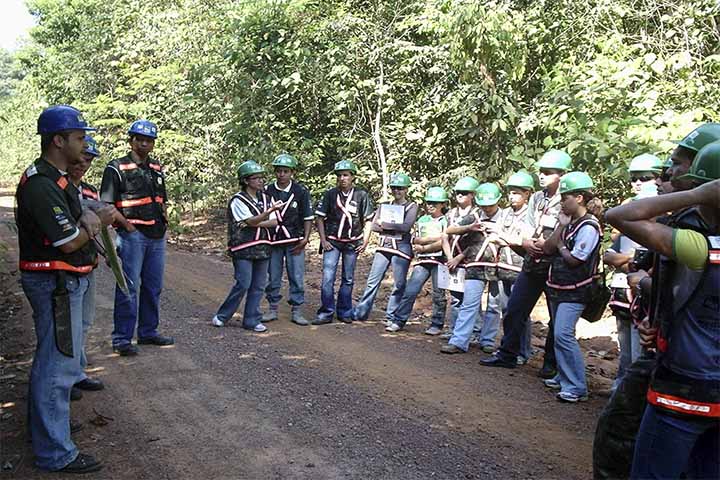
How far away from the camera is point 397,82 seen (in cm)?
1443

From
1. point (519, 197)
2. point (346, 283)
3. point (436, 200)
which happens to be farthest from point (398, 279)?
point (519, 197)

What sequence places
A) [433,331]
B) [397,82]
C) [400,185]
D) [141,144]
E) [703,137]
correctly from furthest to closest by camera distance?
1. [397,82]
2. [400,185]
3. [433,331]
4. [141,144]
5. [703,137]

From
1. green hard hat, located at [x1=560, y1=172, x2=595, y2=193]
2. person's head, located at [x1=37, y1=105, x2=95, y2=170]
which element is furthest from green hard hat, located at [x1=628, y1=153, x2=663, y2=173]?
person's head, located at [x1=37, y1=105, x2=95, y2=170]

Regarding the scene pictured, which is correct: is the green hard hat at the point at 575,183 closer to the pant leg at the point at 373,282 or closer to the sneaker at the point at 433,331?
the sneaker at the point at 433,331

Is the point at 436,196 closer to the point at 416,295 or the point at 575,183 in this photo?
the point at 416,295

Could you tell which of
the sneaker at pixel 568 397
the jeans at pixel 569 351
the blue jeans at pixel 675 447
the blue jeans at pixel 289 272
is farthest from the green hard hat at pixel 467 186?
the blue jeans at pixel 675 447

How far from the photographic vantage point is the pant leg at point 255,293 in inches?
334

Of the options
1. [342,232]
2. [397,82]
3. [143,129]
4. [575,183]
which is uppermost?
[397,82]

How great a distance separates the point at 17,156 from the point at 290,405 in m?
34.4

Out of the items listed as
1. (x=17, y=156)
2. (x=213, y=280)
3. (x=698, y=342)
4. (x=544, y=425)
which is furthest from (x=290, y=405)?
(x=17, y=156)

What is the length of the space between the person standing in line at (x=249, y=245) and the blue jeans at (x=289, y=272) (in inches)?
21.6

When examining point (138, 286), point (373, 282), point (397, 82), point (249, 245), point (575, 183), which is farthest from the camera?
point (397, 82)

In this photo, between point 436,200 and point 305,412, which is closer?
point 305,412

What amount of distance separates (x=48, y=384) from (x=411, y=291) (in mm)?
5340
